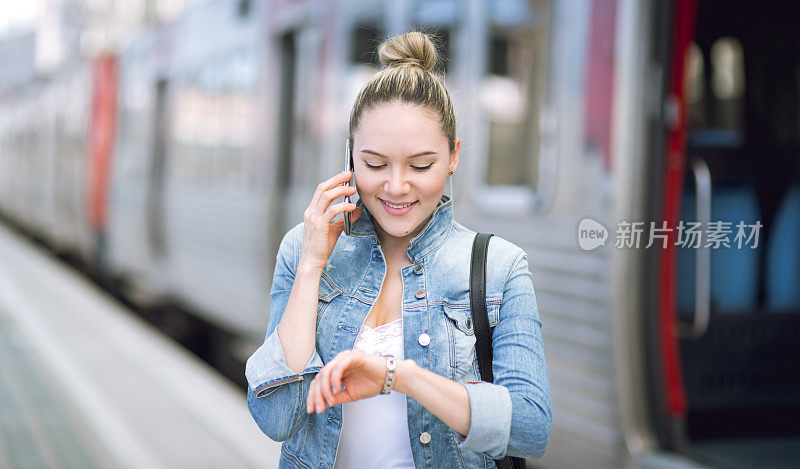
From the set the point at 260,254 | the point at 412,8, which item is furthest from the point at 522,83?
the point at 260,254

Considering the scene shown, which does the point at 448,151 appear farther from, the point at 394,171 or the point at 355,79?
the point at 355,79

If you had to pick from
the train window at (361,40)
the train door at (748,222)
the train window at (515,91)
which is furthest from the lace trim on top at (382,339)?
the train window at (361,40)

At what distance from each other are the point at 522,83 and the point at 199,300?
14.0ft

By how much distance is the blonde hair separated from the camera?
1.05 meters

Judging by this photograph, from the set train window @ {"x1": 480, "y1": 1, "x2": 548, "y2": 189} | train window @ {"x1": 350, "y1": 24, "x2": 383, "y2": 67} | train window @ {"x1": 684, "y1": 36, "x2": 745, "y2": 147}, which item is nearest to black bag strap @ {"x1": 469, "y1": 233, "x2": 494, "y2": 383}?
train window @ {"x1": 480, "y1": 1, "x2": 548, "y2": 189}

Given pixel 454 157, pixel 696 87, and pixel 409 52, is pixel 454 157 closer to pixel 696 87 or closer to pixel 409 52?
pixel 409 52

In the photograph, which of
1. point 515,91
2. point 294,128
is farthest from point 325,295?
point 294,128

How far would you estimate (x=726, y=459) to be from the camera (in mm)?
3301

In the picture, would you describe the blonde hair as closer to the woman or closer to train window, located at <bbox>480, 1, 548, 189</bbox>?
the woman

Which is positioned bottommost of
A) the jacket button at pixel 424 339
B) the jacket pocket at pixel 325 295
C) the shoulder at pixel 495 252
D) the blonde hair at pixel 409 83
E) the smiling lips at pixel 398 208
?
the jacket button at pixel 424 339

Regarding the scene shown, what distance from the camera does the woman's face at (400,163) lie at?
1.04 meters

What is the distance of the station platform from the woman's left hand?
266 cm

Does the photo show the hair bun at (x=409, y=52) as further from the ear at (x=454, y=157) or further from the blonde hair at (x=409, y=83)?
the ear at (x=454, y=157)

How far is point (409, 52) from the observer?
1.09 meters
